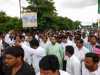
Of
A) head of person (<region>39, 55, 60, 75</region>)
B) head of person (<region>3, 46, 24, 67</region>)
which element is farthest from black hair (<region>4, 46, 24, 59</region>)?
head of person (<region>39, 55, 60, 75</region>)

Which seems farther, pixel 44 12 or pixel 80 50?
pixel 44 12

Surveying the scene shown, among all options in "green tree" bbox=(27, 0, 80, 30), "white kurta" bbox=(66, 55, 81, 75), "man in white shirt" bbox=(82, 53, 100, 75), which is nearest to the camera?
"man in white shirt" bbox=(82, 53, 100, 75)

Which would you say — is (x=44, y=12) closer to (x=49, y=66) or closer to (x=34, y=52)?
(x=34, y=52)

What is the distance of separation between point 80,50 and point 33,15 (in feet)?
61.3

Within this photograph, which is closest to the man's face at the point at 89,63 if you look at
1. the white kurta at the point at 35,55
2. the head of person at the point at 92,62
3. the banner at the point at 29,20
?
the head of person at the point at 92,62

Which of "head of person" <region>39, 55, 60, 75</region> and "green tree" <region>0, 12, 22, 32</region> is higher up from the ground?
"head of person" <region>39, 55, 60, 75</region>

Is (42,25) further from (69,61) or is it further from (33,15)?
(69,61)

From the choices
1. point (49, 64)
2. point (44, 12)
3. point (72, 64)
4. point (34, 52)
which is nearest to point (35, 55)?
point (34, 52)

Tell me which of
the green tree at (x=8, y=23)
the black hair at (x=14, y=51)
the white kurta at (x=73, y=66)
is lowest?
the green tree at (x=8, y=23)

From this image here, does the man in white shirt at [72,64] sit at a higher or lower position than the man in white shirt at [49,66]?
lower

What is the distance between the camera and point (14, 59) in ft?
19.3

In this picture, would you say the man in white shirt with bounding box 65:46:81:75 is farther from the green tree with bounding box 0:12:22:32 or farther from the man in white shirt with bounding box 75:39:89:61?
the green tree with bounding box 0:12:22:32

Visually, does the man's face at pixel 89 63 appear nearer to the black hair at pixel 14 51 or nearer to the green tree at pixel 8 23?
the black hair at pixel 14 51

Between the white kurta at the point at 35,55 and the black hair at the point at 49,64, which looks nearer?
the black hair at the point at 49,64
